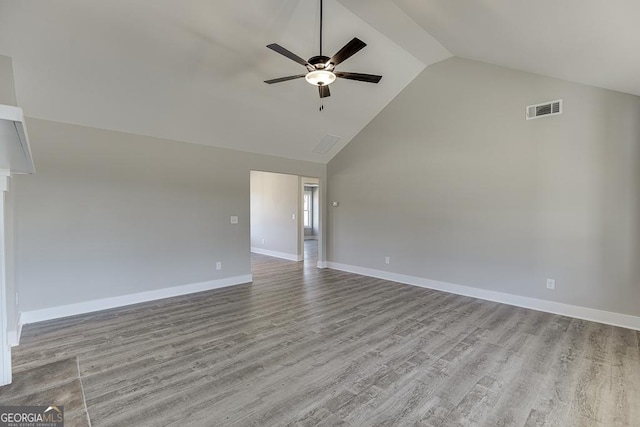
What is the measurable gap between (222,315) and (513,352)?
331cm

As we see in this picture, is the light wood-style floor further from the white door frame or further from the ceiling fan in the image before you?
the ceiling fan

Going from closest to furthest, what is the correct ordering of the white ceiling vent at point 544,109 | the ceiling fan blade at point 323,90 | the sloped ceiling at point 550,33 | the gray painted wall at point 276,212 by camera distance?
the sloped ceiling at point 550,33
the ceiling fan blade at point 323,90
the white ceiling vent at point 544,109
the gray painted wall at point 276,212

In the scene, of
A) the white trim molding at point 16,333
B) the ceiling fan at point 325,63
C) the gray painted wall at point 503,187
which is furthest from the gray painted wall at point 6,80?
the gray painted wall at point 503,187

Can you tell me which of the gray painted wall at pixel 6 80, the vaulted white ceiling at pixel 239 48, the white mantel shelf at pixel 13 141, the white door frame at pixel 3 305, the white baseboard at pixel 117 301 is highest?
the vaulted white ceiling at pixel 239 48

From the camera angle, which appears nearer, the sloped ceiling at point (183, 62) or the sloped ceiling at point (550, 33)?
the sloped ceiling at point (550, 33)

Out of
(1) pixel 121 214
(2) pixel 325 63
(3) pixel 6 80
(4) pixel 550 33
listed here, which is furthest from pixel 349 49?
(1) pixel 121 214

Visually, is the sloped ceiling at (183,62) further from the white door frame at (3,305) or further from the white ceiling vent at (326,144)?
the white door frame at (3,305)

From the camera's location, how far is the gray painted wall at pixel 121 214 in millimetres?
3557

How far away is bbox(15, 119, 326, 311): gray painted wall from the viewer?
356 cm

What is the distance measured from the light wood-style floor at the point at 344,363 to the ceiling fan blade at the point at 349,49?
282cm

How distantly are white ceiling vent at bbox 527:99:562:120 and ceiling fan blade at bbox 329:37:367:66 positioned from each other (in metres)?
2.87

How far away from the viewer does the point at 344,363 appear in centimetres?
265

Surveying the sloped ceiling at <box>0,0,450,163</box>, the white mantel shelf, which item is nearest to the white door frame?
the white mantel shelf

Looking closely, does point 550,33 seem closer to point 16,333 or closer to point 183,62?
point 183,62
